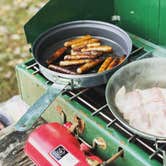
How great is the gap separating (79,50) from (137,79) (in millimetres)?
423

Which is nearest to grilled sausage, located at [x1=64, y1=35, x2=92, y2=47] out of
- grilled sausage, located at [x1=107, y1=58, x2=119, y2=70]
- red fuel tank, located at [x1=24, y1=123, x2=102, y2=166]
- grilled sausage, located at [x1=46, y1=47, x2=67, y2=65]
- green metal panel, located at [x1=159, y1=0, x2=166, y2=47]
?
grilled sausage, located at [x1=46, y1=47, x2=67, y2=65]

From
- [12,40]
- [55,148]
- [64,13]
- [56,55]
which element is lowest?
[12,40]

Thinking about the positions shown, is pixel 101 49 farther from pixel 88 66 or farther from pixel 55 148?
pixel 55 148

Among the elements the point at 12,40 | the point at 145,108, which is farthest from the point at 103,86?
the point at 12,40

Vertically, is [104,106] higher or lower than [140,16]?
lower

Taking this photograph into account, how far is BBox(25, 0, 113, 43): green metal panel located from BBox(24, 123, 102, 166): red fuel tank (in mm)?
654

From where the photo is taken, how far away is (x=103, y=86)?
2.23m

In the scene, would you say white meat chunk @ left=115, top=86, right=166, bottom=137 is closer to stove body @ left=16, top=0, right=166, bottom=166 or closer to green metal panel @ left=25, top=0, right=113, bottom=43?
stove body @ left=16, top=0, right=166, bottom=166

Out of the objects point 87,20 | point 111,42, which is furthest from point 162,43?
point 87,20

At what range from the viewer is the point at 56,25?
8.18 ft

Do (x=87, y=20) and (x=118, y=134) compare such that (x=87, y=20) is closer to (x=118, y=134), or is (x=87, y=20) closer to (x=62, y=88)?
(x=62, y=88)

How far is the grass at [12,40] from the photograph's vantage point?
3.57 metres

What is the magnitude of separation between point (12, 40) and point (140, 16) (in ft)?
6.14

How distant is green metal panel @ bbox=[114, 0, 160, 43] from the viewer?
2.42m
